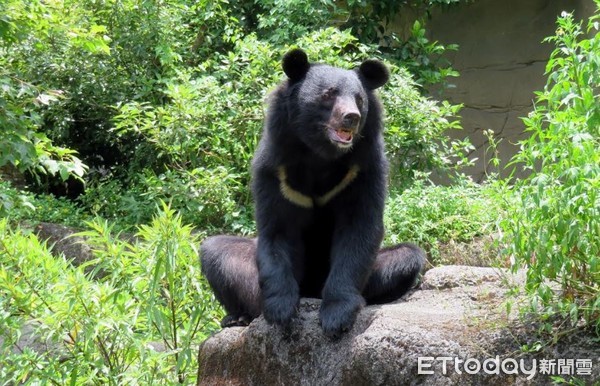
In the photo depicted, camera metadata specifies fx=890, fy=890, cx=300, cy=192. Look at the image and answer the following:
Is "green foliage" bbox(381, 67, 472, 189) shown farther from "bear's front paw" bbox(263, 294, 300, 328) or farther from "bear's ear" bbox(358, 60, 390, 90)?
"bear's front paw" bbox(263, 294, 300, 328)

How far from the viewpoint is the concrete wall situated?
11.4m

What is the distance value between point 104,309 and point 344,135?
1.47 meters

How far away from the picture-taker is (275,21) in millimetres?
8312

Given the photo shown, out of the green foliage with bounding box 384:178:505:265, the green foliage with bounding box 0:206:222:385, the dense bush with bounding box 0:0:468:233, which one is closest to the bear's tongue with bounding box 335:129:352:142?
the green foliage with bounding box 0:206:222:385

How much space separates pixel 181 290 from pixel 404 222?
2.22m

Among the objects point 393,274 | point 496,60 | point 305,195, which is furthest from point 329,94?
point 496,60

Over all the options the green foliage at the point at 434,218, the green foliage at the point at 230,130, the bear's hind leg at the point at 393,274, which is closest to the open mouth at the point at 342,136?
the bear's hind leg at the point at 393,274

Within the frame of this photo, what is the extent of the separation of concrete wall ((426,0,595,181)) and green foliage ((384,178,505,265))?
4.65 metres

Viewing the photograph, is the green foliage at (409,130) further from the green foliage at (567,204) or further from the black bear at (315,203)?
the green foliage at (567,204)

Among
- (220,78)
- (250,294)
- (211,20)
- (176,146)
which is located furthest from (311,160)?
(211,20)

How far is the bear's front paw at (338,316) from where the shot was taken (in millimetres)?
3873

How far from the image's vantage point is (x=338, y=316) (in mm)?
3900

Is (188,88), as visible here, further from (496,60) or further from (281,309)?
(496,60)

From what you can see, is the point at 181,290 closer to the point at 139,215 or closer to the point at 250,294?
the point at 250,294
